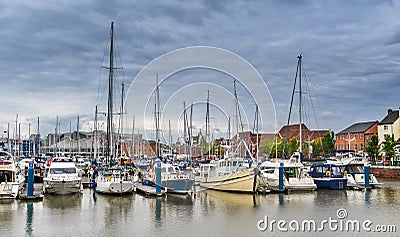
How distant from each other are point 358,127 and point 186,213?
86.9 m

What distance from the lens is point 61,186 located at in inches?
1574

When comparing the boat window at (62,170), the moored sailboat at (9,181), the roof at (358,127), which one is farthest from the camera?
the roof at (358,127)

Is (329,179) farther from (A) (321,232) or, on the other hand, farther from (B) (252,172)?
(A) (321,232)

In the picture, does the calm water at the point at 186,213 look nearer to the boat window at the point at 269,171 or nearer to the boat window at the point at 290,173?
the boat window at the point at 269,171

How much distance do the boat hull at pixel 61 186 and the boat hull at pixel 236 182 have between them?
42.9ft

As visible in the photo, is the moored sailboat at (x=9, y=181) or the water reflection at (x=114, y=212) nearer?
the water reflection at (x=114, y=212)

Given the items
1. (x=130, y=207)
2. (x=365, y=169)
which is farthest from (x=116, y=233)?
(x=365, y=169)

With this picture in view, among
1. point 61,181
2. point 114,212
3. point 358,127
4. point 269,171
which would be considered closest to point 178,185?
point 114,212

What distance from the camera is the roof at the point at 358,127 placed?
105 metres

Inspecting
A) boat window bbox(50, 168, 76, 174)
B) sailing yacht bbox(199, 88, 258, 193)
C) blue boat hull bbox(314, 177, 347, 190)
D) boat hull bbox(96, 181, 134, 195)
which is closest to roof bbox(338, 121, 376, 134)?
blue boat hull bbox(314, 177, 347, 190)

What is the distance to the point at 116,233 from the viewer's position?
83.7 feet

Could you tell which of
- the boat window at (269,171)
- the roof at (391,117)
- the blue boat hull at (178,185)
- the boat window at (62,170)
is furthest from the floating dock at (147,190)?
the roof at (391,117)

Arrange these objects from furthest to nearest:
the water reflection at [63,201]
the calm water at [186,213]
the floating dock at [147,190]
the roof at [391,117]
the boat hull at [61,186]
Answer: the roof at [391,117], the floating dock at [147,190], the boat hull at [61,186], the water reflection at [63,201], the calm water at [186,213]

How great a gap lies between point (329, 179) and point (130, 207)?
22.9m
